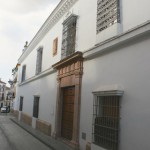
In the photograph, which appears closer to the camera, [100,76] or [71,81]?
[100,76]

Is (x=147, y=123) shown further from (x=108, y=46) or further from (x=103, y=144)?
(x=108, y=46)

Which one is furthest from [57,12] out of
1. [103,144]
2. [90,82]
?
[103,144]

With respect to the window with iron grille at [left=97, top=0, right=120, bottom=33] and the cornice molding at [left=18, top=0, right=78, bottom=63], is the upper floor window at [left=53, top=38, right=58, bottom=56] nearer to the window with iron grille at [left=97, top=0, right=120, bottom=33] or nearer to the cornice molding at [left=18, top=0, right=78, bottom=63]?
the cornice molding at [left=18, top=0, right=78, bottom=63]

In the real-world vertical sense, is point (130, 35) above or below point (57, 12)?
below

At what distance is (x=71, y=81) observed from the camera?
9609 millimetres

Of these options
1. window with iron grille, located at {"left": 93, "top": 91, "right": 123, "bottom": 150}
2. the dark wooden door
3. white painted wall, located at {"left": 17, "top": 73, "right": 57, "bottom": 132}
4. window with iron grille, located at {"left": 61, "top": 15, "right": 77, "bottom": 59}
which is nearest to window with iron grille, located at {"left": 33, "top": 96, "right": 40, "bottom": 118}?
white painted wall, located at {"left": 17, "top": 73, "right": 57, "bottom": 132}

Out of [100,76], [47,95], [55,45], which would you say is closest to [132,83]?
[100,76]

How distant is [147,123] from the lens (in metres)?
5.43

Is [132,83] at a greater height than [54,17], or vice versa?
[54,17]

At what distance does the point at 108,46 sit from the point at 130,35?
1051 millimetres

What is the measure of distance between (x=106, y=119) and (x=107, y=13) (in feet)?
9.66

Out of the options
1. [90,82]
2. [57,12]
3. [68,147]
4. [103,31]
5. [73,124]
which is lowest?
[68,147]

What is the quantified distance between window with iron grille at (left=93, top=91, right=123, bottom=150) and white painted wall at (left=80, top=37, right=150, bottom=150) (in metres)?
0.22

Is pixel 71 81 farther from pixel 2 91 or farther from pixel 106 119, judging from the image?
pixel 2 91
